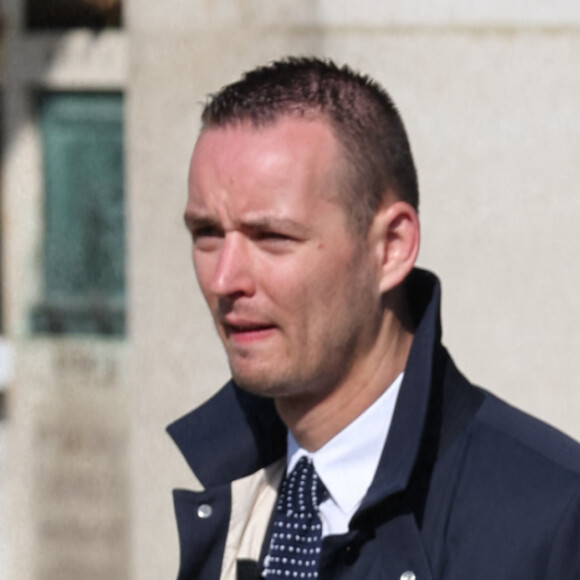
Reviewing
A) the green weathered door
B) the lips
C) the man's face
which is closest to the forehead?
the man's face

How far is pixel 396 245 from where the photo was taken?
91.6 inches

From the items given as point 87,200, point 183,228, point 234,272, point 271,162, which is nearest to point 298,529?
point 234,272

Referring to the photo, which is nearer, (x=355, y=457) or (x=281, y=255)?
(x=281, y=255)

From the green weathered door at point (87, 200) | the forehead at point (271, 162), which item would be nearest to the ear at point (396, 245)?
the forehead at point (271, 162)

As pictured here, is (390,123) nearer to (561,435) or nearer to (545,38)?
(561,435)

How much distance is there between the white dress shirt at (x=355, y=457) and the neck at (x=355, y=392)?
0.05 feet

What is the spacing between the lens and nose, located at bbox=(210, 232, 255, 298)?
7.33 feet

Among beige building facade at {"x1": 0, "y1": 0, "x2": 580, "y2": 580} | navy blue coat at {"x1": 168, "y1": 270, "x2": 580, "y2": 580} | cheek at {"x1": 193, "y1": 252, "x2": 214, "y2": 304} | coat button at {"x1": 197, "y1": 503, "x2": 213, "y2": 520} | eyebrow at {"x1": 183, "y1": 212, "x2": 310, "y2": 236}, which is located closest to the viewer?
navy blue coat at {"x1": 168, "y1": 270, "x2": 580, "y2": 580}

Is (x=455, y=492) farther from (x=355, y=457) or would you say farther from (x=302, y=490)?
(x=302, y=490)

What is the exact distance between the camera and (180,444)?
106 inches

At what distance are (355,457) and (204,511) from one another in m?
0.41

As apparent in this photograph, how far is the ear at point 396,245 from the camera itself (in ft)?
7.57

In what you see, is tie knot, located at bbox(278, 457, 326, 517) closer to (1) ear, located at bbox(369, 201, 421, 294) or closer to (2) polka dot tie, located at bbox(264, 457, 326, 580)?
(2) polka dot tie, located at bbox(264, 457, 326, 580)

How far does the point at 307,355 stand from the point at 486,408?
0.34 meters
